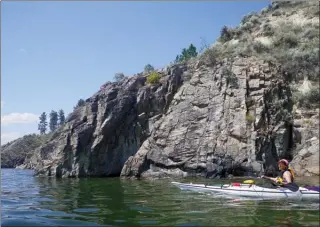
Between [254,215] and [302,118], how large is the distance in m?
14.5

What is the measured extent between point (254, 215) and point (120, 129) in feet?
67.0

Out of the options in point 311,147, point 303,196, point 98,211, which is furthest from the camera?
point 311,147

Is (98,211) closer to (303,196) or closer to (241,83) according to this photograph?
(303,196)

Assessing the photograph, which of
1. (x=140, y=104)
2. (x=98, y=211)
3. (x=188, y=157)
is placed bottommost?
(x=98, y=211)

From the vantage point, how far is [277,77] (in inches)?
918

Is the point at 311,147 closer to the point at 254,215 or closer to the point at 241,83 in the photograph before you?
the point at 241,83

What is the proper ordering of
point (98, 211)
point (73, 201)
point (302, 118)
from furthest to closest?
point (302, 118) → point (73, 201) → point (98, 211)

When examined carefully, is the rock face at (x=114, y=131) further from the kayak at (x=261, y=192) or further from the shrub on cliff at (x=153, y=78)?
the kayak at (x=261, y=192)

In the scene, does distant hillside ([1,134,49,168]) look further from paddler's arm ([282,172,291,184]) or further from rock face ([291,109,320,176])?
paddler's arm ([282,172,291,184])

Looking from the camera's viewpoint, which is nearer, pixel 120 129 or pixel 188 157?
pixel 188 157

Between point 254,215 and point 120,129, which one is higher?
point 120,129

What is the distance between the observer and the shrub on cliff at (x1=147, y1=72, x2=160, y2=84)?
2846 centimetres

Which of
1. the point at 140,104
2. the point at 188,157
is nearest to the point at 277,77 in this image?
the point at 188,157

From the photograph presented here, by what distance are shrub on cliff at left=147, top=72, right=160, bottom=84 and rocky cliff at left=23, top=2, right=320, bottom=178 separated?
1.39ft
